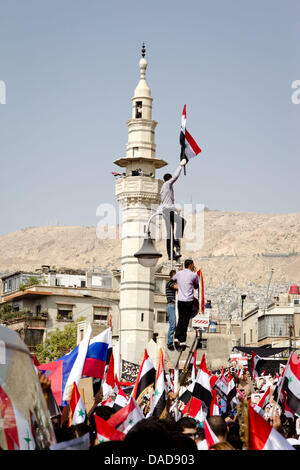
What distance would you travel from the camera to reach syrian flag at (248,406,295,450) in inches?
188

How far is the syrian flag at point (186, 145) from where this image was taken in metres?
15.5

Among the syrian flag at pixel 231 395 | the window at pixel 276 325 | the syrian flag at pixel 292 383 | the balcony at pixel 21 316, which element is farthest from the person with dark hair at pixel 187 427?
the window at pixel 276 325

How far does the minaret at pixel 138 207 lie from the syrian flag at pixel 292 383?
47.9 m

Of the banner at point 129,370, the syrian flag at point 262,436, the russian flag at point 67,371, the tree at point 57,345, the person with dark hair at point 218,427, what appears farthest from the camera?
the tree at point 57,345

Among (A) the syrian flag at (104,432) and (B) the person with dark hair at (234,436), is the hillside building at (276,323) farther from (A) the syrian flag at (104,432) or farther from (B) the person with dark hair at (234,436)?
(A) the syrian flag at (104,432)

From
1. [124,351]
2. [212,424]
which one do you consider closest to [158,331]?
[124,351]

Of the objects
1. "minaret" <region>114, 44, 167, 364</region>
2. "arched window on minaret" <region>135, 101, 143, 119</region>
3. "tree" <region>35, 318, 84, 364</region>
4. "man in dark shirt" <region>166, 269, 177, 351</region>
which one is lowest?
"man in dark shirt" <region>166, 269, 177, 351</region>

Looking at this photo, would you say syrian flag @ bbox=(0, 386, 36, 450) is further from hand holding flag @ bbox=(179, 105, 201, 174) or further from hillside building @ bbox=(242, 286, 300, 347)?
hillside building @ bbox=(242, 286, 300, 347)

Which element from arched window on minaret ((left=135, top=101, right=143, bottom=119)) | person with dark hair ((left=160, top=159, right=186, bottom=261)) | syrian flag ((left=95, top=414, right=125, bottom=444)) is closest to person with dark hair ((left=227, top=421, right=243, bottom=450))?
syrian flag ((left=95, top=414, right=125, bottom=444))

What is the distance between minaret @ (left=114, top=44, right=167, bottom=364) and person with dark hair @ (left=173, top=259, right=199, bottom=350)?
4573 cm

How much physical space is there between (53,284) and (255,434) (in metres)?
73.0

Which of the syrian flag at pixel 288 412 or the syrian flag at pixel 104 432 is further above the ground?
the syrian flag at pixel 104 432

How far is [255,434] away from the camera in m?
4.82

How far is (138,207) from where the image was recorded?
60.1 m
